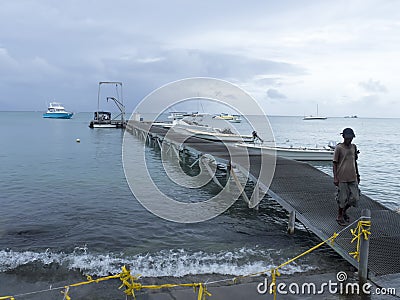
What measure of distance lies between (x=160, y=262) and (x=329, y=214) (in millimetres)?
3935

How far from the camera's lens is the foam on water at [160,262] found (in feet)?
22.9

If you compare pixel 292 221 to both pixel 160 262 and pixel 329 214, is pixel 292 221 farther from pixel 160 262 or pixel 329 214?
pixel 160 262

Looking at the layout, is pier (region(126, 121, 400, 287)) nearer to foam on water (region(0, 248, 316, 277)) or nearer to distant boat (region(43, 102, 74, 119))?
foam on water (region(0, 248, 316, 277))

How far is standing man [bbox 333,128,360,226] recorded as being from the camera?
6.55 metres

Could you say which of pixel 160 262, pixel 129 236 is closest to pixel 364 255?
pixel 160 262

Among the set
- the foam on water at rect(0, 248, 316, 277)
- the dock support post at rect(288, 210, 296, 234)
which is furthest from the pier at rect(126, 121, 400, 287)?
the foam on water at rect(0, 248, 316, 277)

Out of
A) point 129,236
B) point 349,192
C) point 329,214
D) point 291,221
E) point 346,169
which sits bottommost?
point 129,236

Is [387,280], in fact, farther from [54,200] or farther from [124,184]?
[124,184]

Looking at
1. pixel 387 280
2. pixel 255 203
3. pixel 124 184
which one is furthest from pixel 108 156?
pixel 387 280

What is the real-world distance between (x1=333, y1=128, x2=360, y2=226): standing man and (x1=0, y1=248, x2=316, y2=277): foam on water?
156 cm

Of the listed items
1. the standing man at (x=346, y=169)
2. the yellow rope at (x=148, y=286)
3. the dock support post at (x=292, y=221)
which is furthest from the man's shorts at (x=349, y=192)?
the dock support post at (x=292, y=221)

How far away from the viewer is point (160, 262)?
746cm

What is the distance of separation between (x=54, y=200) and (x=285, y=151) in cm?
1522

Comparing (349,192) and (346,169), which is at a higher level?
(346,169)
